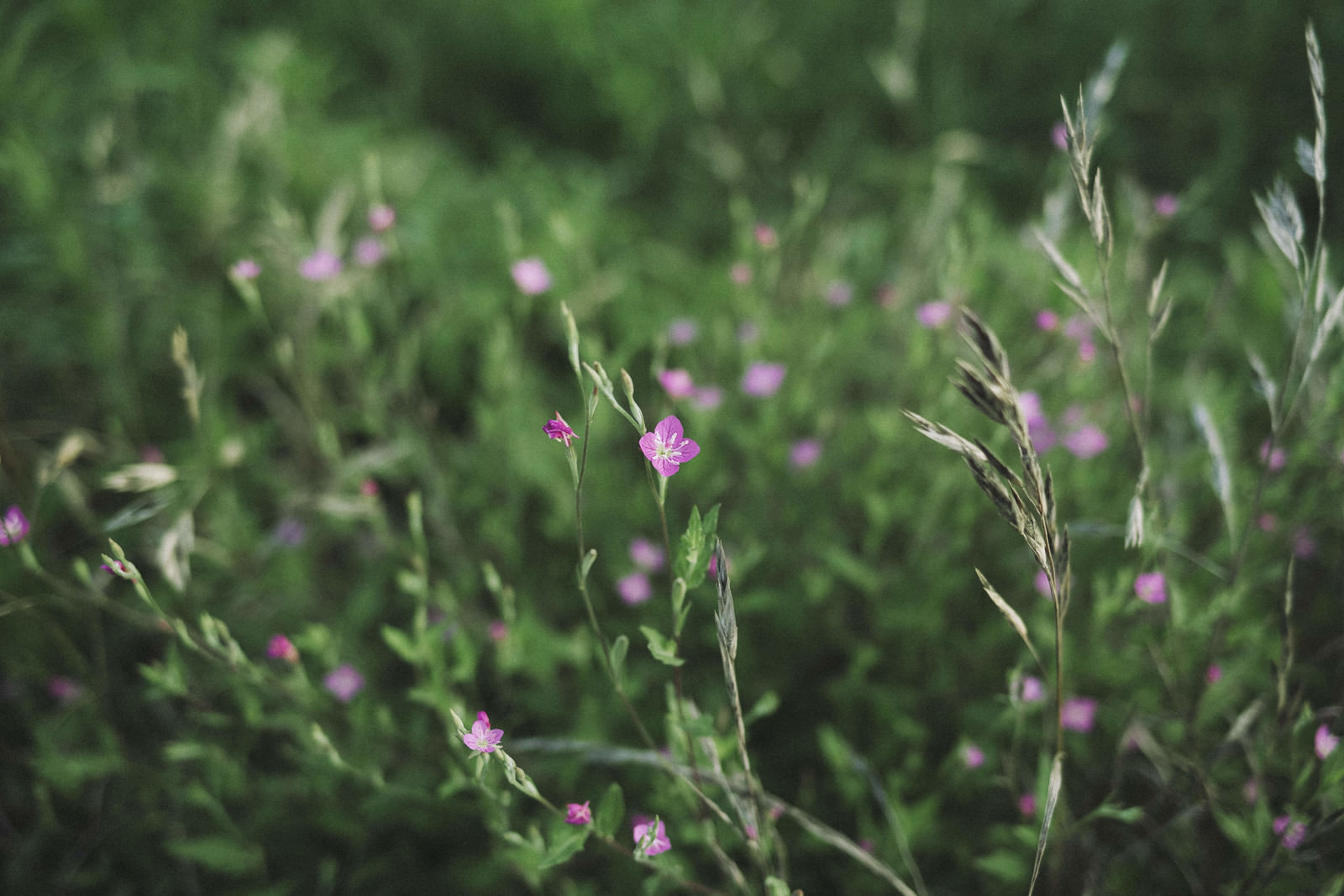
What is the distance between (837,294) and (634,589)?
101cm

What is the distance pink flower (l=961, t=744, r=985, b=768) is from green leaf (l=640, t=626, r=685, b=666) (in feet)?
2.15

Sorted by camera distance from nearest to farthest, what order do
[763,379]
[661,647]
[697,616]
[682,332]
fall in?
1. [661,647]
2. [697,616]
3. [763,379]
4. [682,332]

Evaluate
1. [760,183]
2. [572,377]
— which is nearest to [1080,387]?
[572,377]

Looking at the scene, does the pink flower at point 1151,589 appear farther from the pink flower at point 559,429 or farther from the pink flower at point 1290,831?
the pink flower at point 559,429

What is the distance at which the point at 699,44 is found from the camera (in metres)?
3.28

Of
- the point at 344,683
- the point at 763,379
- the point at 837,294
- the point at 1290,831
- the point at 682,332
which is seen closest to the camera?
the point at 1290,831

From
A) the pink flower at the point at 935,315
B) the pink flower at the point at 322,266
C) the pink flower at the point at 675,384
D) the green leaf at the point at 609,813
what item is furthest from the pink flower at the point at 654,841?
the pink flower at the point at 322,266

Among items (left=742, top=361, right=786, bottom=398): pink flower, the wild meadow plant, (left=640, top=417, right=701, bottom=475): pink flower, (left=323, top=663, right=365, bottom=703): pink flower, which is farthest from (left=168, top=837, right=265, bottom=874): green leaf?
(left=742, top=361, right=786, bottom=398): pink flower

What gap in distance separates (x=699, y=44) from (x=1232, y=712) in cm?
290

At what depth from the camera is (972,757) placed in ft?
4.49

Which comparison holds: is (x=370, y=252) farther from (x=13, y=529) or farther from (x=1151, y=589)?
(x=1151, y=589)

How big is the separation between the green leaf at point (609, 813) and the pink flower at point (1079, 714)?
94 centimetres

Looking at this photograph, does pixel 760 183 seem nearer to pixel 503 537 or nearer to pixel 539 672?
pixel 503 537

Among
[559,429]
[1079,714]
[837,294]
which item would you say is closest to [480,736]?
[559,429]
